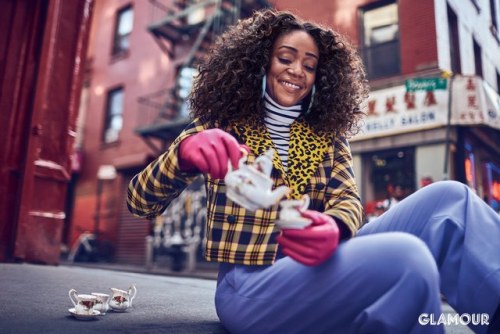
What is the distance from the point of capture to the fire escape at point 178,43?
36.7 ft

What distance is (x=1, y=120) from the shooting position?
4.42m

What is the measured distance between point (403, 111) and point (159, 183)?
5.69 metres

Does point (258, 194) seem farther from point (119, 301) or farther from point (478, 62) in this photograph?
point (478, 62)

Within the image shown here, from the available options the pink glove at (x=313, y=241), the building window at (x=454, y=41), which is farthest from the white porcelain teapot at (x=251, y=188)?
the building window at (x=454, y=41)

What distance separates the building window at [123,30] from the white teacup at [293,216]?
14.1 meters

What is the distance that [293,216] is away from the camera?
1303 mm

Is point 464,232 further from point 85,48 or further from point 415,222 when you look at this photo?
point 85,48

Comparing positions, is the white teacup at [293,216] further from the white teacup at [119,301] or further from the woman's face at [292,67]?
the white teacup at [119,301]

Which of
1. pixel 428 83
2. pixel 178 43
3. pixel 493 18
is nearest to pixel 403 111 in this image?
pixel 428 83

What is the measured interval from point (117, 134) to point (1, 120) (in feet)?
31.3

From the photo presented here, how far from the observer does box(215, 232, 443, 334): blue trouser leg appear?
1233 mm

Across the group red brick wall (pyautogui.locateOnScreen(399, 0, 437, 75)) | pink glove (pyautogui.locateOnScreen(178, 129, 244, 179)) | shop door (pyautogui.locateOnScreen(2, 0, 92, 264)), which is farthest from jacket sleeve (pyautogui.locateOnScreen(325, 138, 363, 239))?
shop door (pyautogui.locateOnScreen(2, 0, 92, 264))

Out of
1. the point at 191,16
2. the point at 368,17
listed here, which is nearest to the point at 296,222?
the point at 368,17

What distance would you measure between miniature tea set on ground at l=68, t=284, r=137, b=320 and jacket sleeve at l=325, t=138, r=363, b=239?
3.31ft
